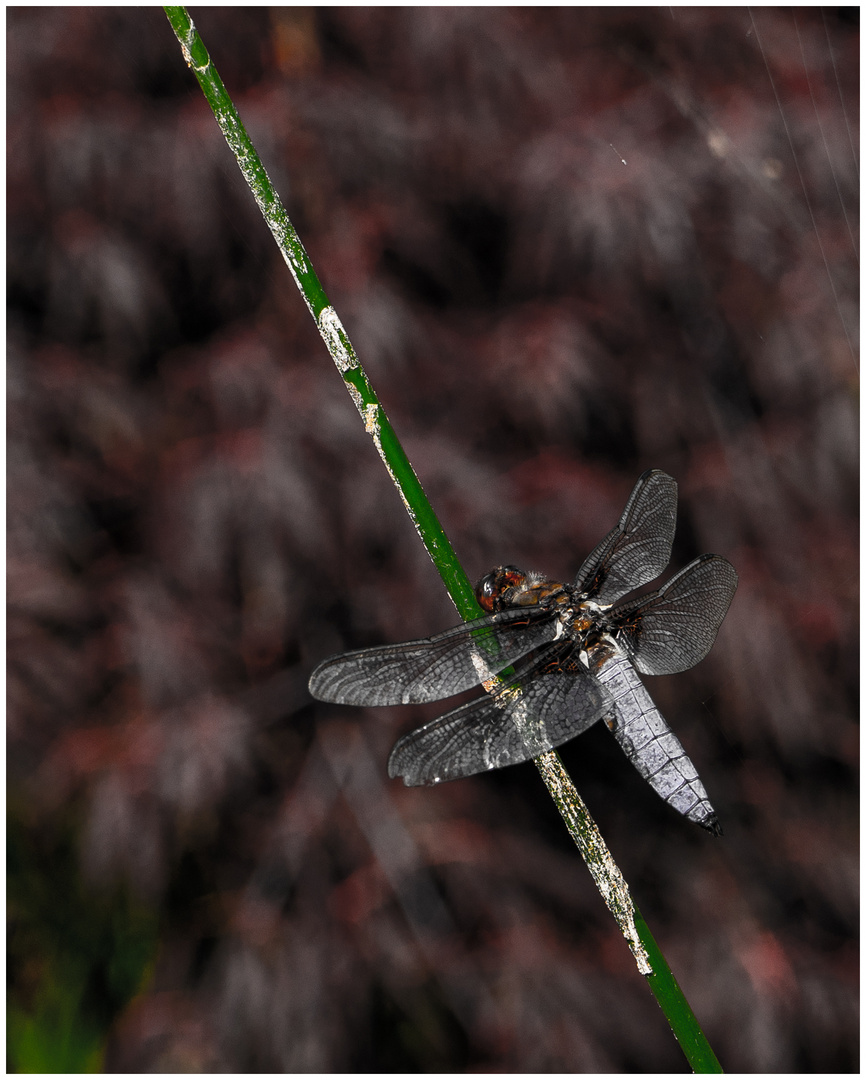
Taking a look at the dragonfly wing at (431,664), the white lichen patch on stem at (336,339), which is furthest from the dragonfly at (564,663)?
the white lichen patch on stem at (336,339)

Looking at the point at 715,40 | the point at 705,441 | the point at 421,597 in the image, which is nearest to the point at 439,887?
the point at 421,597

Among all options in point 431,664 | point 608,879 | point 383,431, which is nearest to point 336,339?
point 383,431

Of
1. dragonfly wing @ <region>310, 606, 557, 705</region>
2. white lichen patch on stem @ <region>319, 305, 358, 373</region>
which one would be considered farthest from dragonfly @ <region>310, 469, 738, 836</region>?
white lichen patch on stem @ <region>319, 305, 358, 373</region>

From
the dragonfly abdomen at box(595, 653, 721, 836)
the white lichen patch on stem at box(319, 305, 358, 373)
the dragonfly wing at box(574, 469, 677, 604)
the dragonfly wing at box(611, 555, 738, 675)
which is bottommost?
the dragonfly abdomen at box(595, 653, 721, 836)

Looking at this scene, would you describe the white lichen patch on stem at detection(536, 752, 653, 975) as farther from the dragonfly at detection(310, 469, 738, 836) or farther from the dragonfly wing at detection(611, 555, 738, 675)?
the dragonfly wing at detection(611, 555, 738, 675)

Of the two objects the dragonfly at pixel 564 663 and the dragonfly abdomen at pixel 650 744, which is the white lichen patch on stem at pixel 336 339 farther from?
the dragonfly abdomen at pixel 650 744

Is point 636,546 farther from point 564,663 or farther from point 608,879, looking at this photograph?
point 608,879
